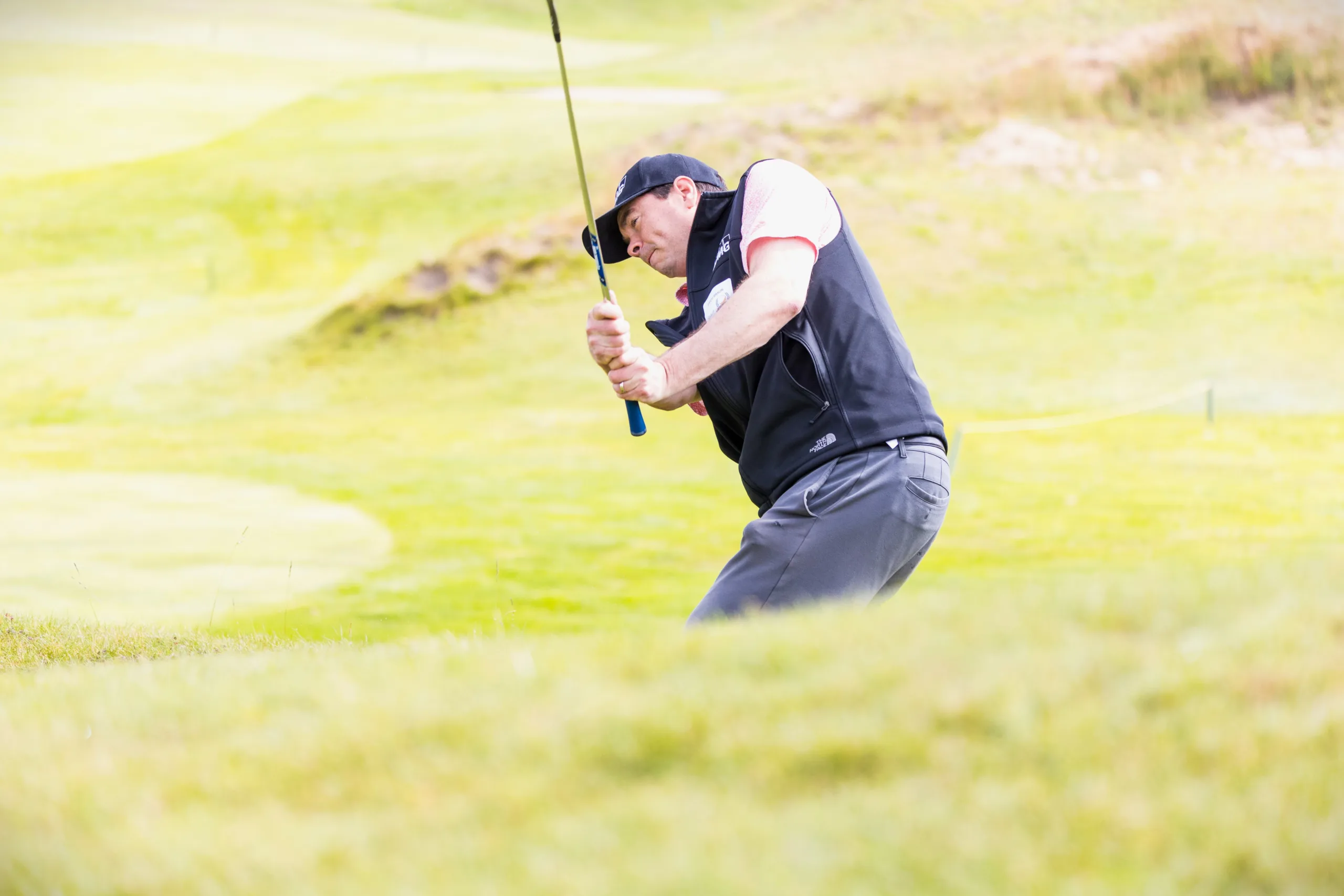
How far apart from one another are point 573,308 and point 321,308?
5.06 m

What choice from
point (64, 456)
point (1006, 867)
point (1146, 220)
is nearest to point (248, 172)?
point (64, 456)

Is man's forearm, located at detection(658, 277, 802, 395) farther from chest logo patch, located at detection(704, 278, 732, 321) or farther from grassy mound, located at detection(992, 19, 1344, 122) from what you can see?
grassy mound, located at detection(992, 19, 1344, 122)

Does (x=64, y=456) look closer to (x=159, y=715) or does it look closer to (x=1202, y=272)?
(x=159, y=715)

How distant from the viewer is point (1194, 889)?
1.81 m

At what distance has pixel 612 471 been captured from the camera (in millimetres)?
13617

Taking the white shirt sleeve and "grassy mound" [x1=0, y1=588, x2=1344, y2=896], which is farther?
the white shirt sleeve

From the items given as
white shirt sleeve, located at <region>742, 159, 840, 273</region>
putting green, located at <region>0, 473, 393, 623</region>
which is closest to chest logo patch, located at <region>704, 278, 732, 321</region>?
white shirt sleeve, located at <region>742, 159, 840, 273</region>

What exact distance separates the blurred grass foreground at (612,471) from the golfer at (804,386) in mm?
493

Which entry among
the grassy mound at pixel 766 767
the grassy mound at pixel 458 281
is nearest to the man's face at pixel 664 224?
the grassy mound at pixel 766 767

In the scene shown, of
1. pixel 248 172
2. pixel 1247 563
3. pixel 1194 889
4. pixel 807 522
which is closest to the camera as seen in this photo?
pixel 1194 889

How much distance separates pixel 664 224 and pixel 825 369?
2.48ft

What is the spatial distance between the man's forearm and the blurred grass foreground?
74 cm

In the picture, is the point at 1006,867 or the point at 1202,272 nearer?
the point at 1006,867

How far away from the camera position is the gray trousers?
354 centimetres
